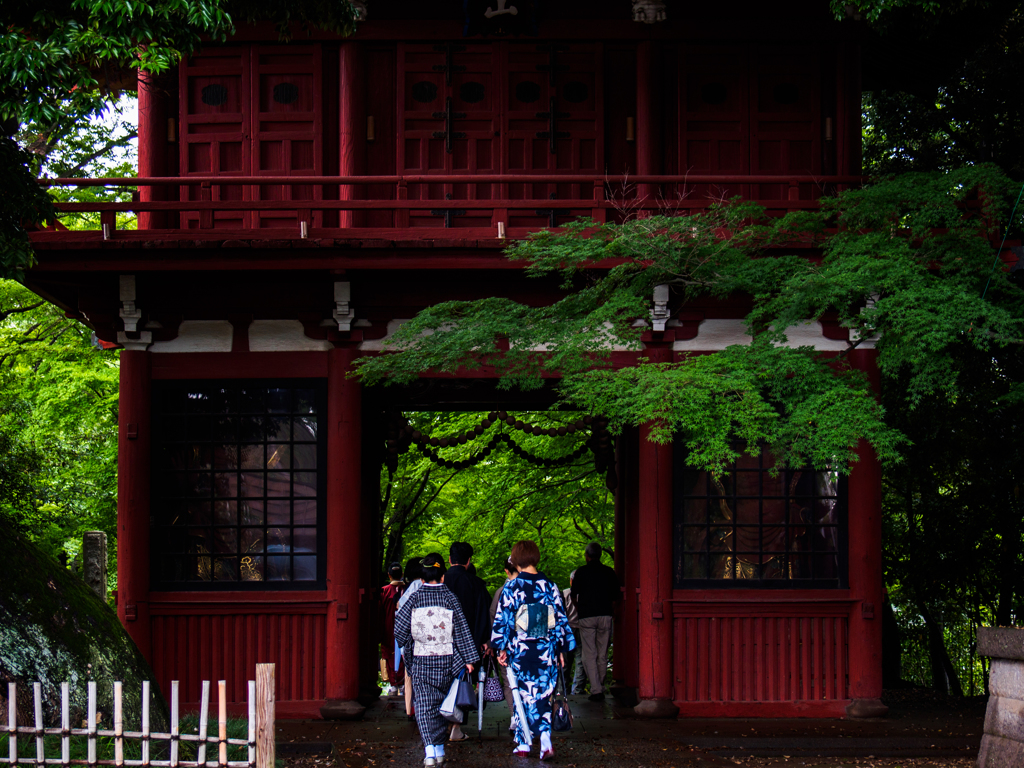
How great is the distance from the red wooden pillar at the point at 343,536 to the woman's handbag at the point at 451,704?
2221 mm

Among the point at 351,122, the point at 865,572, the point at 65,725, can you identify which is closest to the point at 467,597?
the point at 865,572

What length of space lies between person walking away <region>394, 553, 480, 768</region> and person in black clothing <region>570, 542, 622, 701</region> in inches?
135

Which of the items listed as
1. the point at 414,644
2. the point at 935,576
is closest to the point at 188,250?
the point at 414,644

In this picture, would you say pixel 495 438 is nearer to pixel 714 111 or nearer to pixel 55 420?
pixel 714 111

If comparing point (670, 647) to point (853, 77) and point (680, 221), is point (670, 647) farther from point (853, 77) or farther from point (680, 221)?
point (853, 77)

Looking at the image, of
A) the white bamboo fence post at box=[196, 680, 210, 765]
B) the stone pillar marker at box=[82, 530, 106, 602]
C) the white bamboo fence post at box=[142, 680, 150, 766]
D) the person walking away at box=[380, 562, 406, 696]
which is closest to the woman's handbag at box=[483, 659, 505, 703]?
the person walking away at box=[380, 562, 406, 696]

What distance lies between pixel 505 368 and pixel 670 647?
334cm

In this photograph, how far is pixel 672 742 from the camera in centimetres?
876

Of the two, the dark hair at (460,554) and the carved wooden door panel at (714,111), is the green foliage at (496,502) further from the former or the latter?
the dark hair at (460,554)

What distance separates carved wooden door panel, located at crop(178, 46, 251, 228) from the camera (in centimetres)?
1084

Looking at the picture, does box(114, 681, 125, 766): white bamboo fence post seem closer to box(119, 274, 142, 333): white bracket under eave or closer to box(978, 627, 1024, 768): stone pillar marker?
box(119, 274, 142, 333): white bracket under eave

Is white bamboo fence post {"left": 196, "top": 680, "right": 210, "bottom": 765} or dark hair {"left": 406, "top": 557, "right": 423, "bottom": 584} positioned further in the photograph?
dark hair {"left": 406, "top": 557, "right": 423, "bottom": 584}

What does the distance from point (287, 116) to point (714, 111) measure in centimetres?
468

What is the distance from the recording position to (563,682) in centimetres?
907
